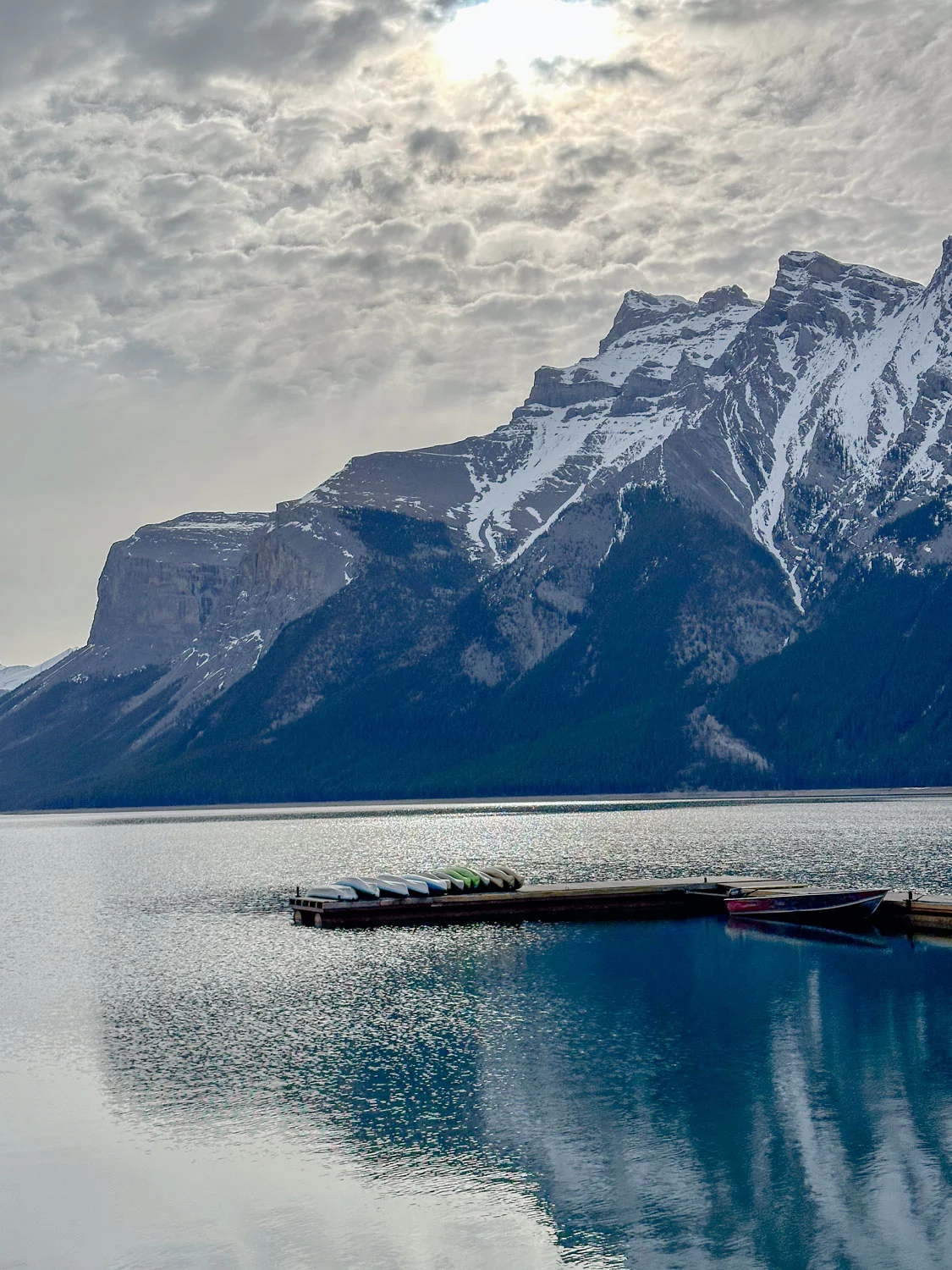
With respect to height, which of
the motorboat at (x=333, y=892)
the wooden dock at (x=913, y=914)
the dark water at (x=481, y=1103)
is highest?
the motorboat at (x=333, y=892)

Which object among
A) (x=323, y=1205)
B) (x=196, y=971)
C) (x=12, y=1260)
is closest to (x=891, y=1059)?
(x=323, y=1205)

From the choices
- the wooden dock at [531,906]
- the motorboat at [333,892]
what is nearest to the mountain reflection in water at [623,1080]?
the wooden dock at [531,906]

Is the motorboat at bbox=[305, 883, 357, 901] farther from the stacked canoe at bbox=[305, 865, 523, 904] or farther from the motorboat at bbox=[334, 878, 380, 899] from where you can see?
the motorboat at bbox=[334, 878, 380, 899]

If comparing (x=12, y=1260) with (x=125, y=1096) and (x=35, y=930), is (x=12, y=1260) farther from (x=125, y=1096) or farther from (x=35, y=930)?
(x=35, y=930)

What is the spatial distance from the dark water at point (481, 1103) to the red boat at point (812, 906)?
5.57 meters

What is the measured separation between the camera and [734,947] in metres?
103

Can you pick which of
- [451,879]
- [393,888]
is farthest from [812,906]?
[393,888]

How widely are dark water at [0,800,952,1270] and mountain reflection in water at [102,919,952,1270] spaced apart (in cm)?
18

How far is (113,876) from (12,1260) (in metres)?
143

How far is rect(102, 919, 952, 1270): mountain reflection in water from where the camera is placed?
150ft

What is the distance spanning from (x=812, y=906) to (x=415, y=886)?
3257cm

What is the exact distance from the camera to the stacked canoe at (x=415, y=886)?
411 feet

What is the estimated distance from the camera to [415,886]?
126 meters

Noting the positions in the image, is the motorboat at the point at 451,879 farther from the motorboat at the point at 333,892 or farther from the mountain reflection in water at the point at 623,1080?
the mountain reflection in water at the point at 623,1080
